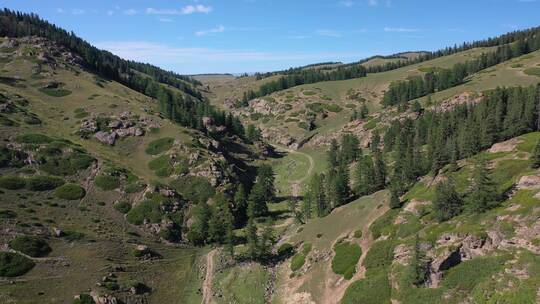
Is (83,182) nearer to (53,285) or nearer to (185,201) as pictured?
(185,201)

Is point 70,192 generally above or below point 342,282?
above

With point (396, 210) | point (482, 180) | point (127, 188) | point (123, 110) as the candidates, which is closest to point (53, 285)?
point (127, 188)

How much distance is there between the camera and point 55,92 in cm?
16538

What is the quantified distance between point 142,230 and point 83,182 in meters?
26.4

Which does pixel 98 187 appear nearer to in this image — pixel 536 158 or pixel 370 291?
pixel 370 291

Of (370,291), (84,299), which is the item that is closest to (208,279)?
(84,299)

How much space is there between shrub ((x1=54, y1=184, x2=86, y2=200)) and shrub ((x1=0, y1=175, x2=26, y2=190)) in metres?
8.28

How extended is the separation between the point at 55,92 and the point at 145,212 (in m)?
100

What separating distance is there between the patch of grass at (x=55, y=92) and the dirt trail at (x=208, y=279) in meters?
119

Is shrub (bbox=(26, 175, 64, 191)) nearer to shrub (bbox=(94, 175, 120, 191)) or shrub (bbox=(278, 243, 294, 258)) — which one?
shrub (bbox=(94, 175, 120, 191))

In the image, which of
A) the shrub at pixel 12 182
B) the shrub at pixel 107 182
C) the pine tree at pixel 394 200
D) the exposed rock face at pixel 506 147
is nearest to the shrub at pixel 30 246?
the shrub at pixel 12 182

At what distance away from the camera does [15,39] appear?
19988 cm

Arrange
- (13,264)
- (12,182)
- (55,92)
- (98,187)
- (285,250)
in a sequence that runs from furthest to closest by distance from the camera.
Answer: (55,92) < (98,187) < (12,182) < (285,250) < (13,264)

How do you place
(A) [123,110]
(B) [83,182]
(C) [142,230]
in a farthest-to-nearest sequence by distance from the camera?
(A) [123,110] < (B) [83,182] < (C) [142,230]
